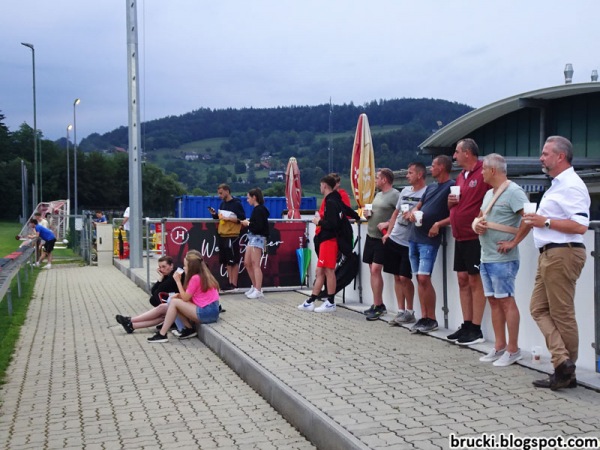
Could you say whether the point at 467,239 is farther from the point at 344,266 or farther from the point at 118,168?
the point at 118,168

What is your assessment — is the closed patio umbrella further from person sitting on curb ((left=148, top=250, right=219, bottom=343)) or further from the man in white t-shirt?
person sitting on curb ((left=148, top=250, right=219, bottom=343))

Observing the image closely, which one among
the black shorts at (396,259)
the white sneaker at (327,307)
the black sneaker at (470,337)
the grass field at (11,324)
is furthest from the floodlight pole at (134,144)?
the black sneaker at (470,337)

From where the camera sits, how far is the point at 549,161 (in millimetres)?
5742

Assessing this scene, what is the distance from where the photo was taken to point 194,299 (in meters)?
9.67

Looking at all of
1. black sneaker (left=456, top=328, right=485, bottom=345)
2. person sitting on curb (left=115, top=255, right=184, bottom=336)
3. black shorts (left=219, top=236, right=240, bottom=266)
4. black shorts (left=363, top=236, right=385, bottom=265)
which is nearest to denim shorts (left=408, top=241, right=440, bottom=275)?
black sneaker (left=456, top=328, right=485, bottom=345)

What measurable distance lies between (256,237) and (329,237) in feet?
7.29

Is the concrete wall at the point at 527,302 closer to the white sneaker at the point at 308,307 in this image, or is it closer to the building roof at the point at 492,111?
the white sneaker at the point at 308,307

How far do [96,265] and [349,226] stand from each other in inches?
675

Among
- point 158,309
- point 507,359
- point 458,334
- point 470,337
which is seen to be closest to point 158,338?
point 158,309

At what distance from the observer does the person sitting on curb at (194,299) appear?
31.2 feet

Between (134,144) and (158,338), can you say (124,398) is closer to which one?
(158,338)

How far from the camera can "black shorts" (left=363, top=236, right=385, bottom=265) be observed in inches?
373

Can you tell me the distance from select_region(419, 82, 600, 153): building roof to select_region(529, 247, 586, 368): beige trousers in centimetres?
1553

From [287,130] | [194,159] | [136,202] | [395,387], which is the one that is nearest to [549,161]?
[395,387]
